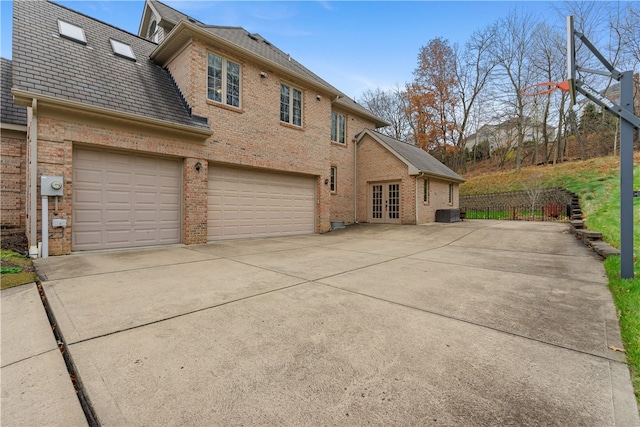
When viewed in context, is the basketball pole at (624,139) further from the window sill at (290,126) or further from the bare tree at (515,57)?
the bare tree at (515,57)

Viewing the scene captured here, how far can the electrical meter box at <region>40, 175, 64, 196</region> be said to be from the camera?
5.82 meters

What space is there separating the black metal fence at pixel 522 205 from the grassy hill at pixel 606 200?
906mm

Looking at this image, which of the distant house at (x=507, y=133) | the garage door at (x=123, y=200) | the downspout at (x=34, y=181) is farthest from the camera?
the distant house at (x=507, y=133)

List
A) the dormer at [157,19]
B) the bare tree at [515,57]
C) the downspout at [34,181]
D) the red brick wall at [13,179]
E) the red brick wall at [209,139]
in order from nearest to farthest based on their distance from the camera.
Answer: the downspout at [34,181]
the red brick wall at [209,139]
the red brick wall at [13,179]
the dormer at [157,19]
the bare tree at [515,57]

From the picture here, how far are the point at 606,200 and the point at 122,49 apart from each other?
60.7 feet

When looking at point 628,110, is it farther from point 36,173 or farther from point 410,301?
point 36,173

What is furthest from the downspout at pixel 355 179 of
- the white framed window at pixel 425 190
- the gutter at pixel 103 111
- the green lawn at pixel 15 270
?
the green lawn at pixel 15 270

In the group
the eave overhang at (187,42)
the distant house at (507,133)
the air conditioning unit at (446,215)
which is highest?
the distant house at (507,133)

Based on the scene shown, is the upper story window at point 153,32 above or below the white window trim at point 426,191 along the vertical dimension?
above

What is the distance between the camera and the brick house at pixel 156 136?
6.16 meters

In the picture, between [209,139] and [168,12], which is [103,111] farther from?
[168,12]

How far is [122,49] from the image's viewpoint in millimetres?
8742

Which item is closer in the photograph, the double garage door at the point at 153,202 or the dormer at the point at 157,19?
the double garage door at the point at 153,202

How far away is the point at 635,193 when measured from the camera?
4.09 meters
